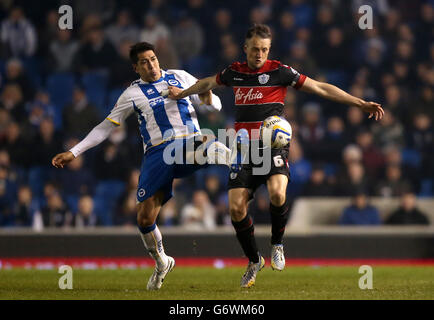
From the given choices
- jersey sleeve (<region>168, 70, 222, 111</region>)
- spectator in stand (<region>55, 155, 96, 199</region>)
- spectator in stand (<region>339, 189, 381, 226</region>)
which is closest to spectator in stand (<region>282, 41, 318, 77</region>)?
spectator in stand (<region>339, 189, 381, 226</region>)

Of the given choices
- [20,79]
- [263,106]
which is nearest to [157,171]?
[263,106]

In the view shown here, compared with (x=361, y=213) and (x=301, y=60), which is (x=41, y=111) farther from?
(x=361, y=213)

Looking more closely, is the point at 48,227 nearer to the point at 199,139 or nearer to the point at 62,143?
the point at 62,143

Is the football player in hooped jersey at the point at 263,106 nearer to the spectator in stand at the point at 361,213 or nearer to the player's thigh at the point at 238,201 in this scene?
the player's thigh at the point at 238,201

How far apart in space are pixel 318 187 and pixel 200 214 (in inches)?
88.7

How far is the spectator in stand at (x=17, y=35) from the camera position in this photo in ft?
57.5

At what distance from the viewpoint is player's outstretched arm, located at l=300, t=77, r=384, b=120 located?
301 inches

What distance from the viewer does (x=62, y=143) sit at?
1552 cm

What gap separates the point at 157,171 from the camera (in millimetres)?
8367

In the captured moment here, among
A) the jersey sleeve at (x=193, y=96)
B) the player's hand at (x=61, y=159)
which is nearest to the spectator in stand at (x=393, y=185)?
the jersey sleeve at (x=193, y=96)

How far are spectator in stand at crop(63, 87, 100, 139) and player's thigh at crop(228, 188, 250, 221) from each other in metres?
8.33

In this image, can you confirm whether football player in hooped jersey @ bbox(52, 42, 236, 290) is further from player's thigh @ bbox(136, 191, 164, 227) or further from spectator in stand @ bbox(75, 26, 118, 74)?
spectator in stand @ bbox(75, 26, 118, 74)

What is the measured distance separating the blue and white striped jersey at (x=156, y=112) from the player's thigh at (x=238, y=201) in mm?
1107

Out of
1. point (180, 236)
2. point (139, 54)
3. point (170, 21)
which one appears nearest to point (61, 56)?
point (170, 21)
